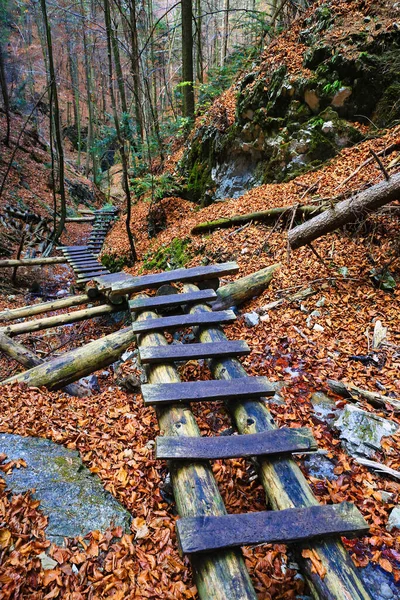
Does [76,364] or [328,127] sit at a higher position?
[328,127]

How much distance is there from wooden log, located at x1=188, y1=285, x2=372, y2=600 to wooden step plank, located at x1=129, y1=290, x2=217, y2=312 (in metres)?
1.22

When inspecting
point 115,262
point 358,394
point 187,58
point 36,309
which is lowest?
point 115,262

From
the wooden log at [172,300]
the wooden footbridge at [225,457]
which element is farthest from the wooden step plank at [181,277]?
the wooden footbridge at [225,457]

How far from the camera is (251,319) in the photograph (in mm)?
4637

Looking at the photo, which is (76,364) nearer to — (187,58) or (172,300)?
(172,300)

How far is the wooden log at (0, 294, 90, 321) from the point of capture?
6052mm

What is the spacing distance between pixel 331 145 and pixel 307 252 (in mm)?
3571

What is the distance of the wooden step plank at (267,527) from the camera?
186cm

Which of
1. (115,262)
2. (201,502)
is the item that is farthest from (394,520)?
(115,262)

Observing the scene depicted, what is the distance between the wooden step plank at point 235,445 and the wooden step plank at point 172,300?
227 centimetres

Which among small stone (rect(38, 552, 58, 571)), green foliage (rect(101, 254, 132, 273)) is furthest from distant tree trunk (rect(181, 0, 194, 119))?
small stone (rect(38, 552, 58, 571))

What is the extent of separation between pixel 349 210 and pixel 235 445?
363 cm

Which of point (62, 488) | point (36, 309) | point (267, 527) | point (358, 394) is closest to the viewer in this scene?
point (267, 527)

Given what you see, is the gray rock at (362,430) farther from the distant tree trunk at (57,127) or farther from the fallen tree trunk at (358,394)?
the distant tree trunk at (57,127)
